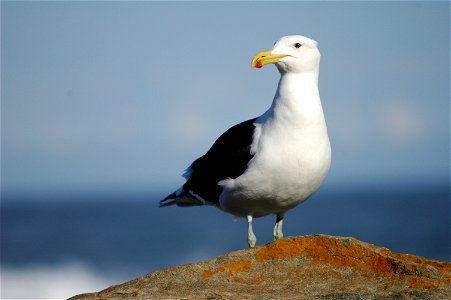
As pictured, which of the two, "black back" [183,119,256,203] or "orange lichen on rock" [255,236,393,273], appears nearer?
"orange lichen on rock" [255,236,393,273]

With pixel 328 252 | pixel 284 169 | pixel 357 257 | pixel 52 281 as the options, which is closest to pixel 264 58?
pixel 284 169

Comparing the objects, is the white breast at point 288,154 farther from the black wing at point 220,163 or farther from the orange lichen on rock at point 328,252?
the orange lichen on rock at point 328,252

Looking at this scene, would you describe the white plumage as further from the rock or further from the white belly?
the rock

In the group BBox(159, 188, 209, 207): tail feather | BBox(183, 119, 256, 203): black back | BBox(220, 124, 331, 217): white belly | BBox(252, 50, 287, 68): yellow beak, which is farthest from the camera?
BBox(159, 188, 209, 207): tail feather

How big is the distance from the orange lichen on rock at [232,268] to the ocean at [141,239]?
2046 centimetres

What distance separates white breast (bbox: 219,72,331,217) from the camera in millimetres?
9562

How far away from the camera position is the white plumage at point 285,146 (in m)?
9.58

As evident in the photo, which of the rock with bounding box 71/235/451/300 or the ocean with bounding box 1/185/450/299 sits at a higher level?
the ocean with bounding box 1/185/450/299

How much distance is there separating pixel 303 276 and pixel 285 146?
2.41 metres

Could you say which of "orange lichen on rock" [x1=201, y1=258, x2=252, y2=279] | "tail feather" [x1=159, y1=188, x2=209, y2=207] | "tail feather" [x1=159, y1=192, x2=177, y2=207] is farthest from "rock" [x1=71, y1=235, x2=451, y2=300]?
"tail feather" [x1=159, y1=192, x2=177, y2=207]

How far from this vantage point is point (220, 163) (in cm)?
1070

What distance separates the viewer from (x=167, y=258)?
132 feet

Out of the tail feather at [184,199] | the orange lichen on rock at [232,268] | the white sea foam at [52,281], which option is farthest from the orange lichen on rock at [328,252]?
the white sea foam at [52,281]

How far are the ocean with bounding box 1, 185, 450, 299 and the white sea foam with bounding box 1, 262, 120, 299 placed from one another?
3 cm
